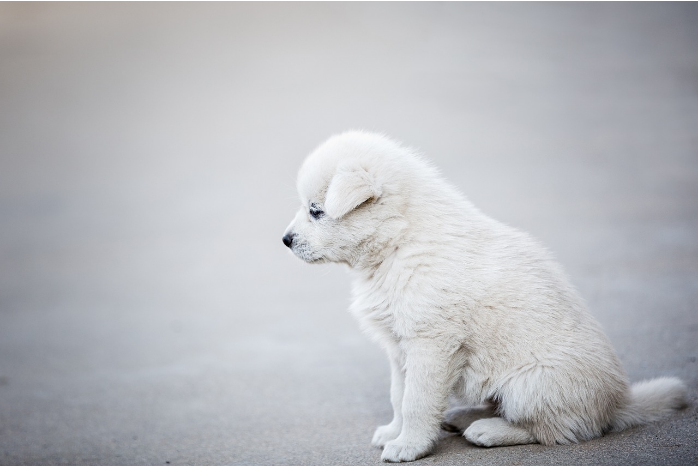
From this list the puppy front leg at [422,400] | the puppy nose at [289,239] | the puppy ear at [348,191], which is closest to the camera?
the puppy front leg at [422,400]

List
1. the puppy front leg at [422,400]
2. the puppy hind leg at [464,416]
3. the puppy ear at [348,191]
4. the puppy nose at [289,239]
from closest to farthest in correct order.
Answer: the puppy front leg at [422,400], the puppy ear at [348,191], the puppy hind leg at [464,416], the puppy nose at [289,239]

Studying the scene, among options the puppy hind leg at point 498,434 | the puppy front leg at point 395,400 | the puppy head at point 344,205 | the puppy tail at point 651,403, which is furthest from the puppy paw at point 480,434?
the puppy head at point 344,205

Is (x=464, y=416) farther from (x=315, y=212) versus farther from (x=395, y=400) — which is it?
(x=315, y=212)

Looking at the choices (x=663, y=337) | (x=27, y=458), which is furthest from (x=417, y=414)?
(x=663, y=337)

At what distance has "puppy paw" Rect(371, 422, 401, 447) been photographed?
3.09 metres

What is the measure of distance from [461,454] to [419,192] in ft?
3.91

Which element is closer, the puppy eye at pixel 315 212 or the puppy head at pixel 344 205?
the puppy head at pixel 344 205

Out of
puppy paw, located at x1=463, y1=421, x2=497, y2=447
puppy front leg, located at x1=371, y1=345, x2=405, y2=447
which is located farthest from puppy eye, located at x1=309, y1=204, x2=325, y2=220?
puppy paw, located at x1=463, y1=421, x2=497, y2=447

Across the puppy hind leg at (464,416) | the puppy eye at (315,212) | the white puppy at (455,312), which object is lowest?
the puppy hind leg at (464,416)

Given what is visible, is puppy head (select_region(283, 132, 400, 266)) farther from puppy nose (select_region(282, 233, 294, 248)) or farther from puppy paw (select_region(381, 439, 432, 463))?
puppy paw (select_region(381, 439, 432, 463))

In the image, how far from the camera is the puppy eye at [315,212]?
3.14m

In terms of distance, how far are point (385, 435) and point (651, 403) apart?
1237mm

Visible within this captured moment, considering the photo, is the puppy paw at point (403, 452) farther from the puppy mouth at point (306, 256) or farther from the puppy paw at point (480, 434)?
the puppy mouth at point (306, 256)

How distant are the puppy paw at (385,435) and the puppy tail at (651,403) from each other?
981 mm
